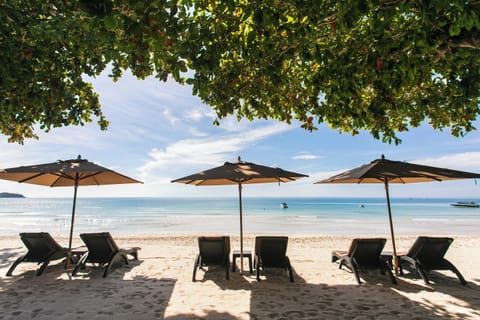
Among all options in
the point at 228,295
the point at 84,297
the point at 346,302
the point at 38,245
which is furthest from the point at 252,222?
the point at 84,297

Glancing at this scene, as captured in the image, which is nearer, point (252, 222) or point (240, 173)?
point (240, 173)

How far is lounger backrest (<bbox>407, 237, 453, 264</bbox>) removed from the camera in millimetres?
5301

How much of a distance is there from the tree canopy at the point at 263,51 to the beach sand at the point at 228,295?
2936 millimetres

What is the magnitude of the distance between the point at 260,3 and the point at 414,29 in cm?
215

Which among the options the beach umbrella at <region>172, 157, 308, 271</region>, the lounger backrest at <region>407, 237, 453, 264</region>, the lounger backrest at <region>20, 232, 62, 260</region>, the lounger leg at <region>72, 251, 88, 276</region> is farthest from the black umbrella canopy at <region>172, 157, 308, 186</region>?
the lounger backrest at <region>20, 232, 62, 260</region>

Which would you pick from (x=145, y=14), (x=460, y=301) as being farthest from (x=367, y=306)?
(x=145, y=14)

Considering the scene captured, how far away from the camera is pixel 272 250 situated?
553 centimetres

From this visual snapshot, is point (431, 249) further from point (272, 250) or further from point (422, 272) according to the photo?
point (272, 250)

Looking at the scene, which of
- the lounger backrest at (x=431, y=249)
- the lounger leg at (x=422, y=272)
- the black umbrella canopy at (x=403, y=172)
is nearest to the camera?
the black umbrella canopy at (x=403, y=172)

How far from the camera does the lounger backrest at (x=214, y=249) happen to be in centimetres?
555

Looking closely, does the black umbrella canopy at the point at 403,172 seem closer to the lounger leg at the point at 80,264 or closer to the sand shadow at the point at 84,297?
the sand shadow at the point at 84,297

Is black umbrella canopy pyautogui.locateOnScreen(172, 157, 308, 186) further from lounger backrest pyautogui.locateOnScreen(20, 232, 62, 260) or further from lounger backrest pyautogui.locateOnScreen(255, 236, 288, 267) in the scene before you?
lounger backrest pyautogui.locateOnScreen(20, 232, 62, 260)

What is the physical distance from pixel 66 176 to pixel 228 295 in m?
4.95

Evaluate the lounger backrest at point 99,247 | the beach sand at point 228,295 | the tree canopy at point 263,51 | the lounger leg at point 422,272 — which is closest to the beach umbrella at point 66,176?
the lounger backrest at point 99,247
